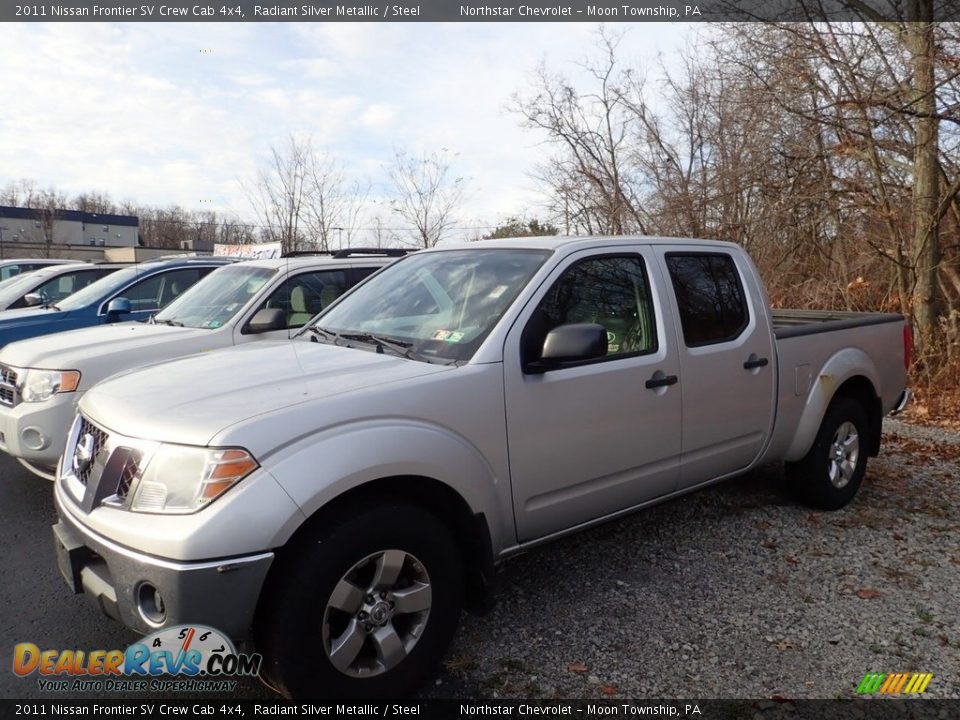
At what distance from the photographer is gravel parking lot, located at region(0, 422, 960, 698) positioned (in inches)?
111

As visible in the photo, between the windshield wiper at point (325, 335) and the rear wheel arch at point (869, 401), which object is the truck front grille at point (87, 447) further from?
Result: the rear wheel arch at point (869, 401)

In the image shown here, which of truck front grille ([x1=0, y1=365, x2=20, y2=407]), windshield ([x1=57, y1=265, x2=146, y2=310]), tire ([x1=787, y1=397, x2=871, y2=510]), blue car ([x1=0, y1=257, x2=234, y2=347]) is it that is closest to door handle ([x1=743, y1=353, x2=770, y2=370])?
tire ([x1=787, y1=397, x2=871, y2=510])

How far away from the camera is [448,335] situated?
313cm

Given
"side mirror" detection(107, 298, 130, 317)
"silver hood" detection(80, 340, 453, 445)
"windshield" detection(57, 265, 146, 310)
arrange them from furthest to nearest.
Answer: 1. "windshield" detection(57, 265, 146, 310)
2. "side mirror" detection(107, 298, 130, 317)
3. "silver hood" detection(80, 340, 453, 445)

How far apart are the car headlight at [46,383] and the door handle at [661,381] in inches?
154

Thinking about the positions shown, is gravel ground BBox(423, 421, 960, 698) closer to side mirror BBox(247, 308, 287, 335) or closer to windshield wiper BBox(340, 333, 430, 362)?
windshield wiper BBox(340, 333, 430, 362)

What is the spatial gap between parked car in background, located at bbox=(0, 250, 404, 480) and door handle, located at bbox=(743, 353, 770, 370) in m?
3.35

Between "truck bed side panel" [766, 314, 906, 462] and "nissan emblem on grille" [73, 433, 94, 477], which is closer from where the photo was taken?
"nissan emblem on grille" [73, 433, 94, 477]

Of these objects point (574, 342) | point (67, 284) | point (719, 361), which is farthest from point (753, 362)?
point (67, 284)

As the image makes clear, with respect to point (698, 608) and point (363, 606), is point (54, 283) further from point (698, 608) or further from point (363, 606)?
point (698, 608)

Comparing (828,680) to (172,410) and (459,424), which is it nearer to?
(459,424)

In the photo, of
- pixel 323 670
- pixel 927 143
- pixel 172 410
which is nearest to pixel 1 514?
pixel 172 410

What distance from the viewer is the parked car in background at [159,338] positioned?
4.57 meters

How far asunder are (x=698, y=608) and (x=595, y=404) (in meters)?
1.20
